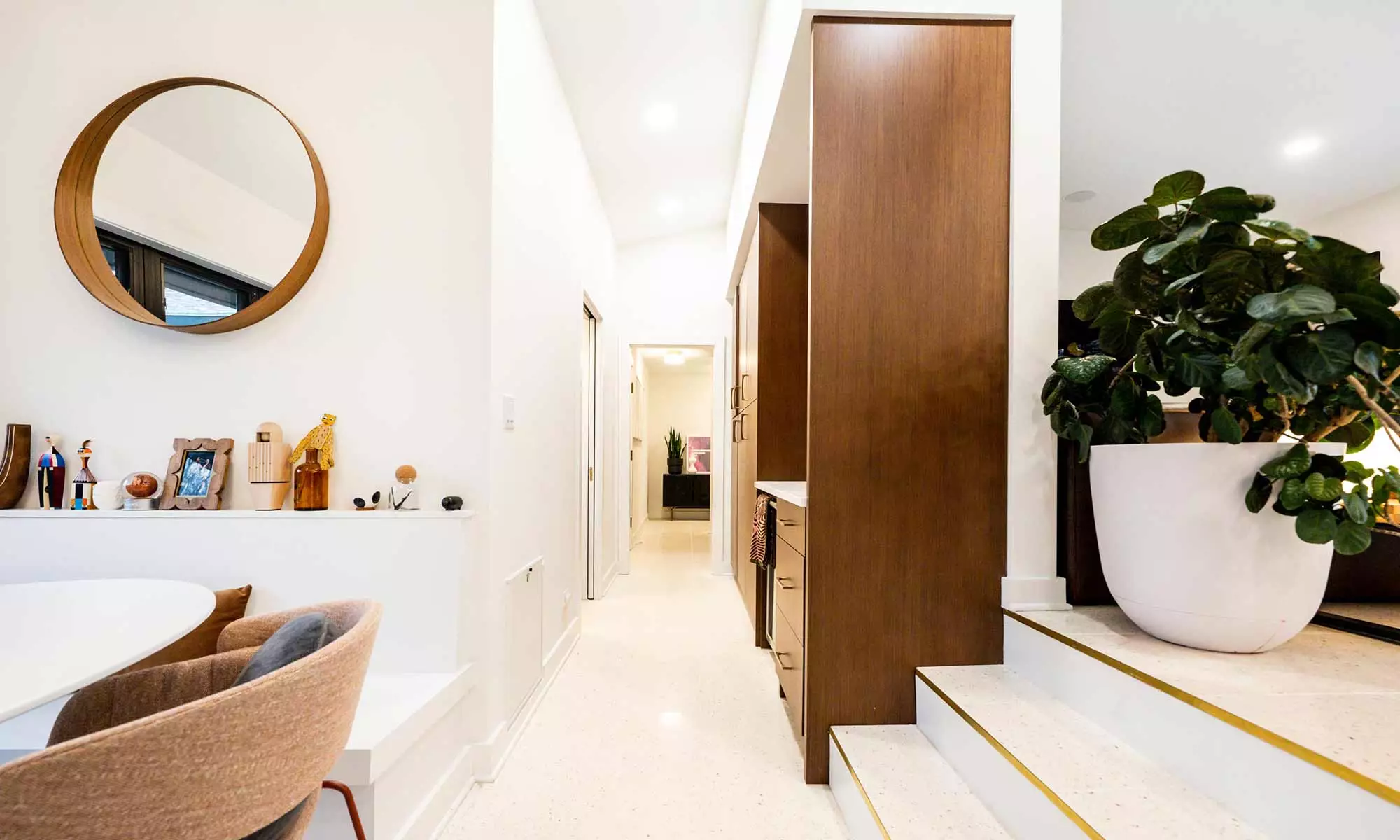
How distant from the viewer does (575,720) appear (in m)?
2.19

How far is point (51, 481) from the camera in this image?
180cm

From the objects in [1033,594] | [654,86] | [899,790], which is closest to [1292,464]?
[1033,594]

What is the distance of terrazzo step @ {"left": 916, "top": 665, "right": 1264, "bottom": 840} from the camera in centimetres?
95

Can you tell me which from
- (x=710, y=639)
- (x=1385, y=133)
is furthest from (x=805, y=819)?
(x=1385, y=133)

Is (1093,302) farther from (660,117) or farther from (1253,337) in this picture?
(660,117)

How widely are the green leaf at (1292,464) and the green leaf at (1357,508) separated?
7 cm

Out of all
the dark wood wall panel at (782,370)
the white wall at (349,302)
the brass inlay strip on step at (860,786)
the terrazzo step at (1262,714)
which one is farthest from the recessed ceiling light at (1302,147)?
the white wall at (349,302)

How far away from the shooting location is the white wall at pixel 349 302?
181 cm

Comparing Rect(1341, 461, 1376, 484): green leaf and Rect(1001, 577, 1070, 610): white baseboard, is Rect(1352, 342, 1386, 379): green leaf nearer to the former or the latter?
Rect(1341, 461, 1376, 484): green leaf

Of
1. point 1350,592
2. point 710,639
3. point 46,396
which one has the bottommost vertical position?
point 710,639

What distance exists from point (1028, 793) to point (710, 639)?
2.16 metres

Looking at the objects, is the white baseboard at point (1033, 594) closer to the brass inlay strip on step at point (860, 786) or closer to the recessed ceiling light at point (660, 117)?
the brass inlay strip on step at point (860, 786)

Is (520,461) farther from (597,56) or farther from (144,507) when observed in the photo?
(597,56)

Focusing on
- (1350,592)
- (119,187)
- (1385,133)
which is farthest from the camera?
(1385,133)
